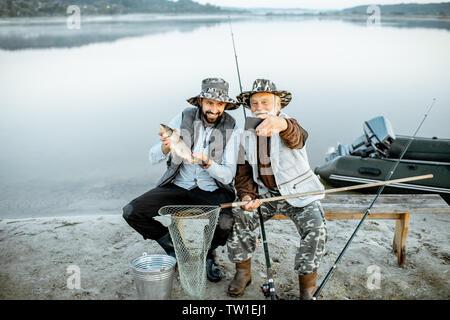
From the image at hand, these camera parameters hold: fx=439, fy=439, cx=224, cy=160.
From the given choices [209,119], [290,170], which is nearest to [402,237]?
[290,170]

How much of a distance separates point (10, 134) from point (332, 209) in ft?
27.3

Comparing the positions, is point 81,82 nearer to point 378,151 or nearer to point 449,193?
point 378,151

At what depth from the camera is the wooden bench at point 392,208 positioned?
135 inches

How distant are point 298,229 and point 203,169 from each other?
2.94 ft

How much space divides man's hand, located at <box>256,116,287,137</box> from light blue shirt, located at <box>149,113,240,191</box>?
21.3 inches

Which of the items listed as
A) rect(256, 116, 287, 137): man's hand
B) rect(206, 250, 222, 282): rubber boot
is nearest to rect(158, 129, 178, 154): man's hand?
rect(256, 116, 287, 137): man's hand

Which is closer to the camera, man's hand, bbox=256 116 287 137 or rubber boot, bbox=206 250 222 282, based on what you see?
man's hand, bbox=256 116 287 137

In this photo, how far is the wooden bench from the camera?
344 centimetres

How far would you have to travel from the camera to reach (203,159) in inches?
122

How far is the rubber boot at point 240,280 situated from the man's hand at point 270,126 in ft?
3.24

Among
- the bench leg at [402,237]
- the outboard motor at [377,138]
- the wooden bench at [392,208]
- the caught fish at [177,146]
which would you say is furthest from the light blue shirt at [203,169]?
the outboard motor at [377,138]
